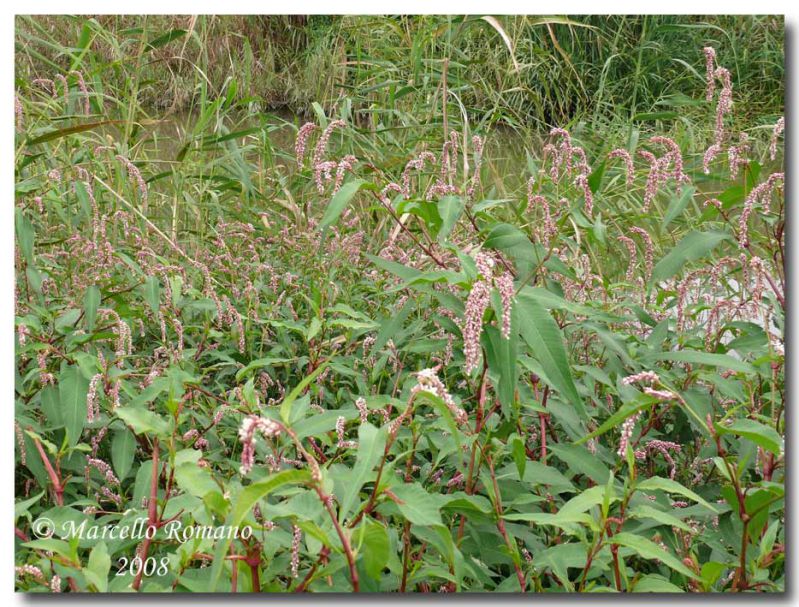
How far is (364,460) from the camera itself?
0.81 metres

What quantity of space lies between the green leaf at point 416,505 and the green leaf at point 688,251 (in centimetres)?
56

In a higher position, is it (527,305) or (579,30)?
(579,30)

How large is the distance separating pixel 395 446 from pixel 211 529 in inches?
12.3

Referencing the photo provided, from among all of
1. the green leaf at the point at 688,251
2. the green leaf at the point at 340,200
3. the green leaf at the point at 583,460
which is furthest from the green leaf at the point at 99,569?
the green leaf at the point at 688,251

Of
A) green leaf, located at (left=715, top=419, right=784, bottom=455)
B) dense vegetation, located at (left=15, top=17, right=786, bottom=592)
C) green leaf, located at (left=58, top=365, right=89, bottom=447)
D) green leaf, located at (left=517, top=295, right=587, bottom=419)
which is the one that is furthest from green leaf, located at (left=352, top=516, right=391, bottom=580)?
green leaf, located at (left=58, top=365, right=89, bottom=447)

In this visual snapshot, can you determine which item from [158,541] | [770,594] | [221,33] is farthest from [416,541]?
[221,33]

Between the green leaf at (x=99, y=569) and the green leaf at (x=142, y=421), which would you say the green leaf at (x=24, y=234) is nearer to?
the green leaf at (x=142, y=421)

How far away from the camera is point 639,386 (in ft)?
4.23

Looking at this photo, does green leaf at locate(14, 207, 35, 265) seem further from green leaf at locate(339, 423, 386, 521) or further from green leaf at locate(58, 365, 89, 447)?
green leaf at locate(339, 423, 386, 521)

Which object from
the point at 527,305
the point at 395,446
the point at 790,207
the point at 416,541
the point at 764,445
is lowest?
the point at 416,541

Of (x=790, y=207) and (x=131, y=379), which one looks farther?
(x=131, y=379)

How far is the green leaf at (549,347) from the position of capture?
3.04 feet

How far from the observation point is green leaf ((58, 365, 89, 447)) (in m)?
1.13

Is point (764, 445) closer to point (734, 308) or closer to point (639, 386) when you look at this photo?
point (639, 386)
